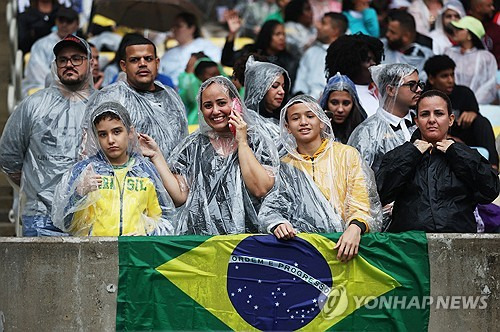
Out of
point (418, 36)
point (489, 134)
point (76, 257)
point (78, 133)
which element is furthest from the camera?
point (418, 36)

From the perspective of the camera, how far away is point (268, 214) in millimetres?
7867

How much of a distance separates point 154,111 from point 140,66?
374 millimetres

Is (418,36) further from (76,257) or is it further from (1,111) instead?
(76,257)

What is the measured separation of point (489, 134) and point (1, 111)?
16.3 ft

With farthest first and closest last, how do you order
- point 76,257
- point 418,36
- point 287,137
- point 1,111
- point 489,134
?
point 418,36, point 1,111, point 489,134, point 287,137, point 76,257

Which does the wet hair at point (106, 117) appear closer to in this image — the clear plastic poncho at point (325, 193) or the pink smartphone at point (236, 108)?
the pink smartphone at point (236, 108)

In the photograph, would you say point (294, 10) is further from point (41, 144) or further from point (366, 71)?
point (41, 144)

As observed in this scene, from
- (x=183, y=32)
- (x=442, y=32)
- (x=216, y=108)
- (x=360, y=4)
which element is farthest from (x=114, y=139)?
(x=442, y=32)

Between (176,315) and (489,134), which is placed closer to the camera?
(176,315)

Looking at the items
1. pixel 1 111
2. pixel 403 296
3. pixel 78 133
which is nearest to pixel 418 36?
Result: pixel 1 111

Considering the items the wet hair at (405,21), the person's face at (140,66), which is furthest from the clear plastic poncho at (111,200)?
the wet hair at (405,21)

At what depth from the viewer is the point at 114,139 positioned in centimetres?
814

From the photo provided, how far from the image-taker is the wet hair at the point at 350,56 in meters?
10.5

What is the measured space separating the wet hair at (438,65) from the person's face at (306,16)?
3644 millimetres
